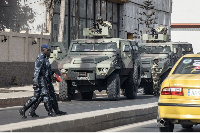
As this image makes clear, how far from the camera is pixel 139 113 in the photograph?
648 inches

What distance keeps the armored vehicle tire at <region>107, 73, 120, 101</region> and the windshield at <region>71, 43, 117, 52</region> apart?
1.44 metres

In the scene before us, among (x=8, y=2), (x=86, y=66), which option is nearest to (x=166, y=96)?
(x=86, y=66)

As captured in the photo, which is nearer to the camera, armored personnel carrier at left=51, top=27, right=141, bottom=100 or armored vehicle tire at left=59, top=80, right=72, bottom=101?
armored personnel carrier at left=51, top=27, right=141, bottom=100

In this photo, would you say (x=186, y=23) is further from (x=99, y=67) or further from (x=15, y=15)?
(x=99, y=67)

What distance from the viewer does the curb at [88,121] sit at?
11423 mm

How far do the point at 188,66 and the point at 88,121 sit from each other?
2161 millimetres

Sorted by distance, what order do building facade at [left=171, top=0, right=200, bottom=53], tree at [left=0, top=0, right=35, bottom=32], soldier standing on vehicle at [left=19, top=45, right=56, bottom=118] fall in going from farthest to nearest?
1. building facade at [left=171, top=0, right=200, bottom=53]
2. tree at [left=0, top=0, right=35, bottom=32]
3. soldier standing on vehicle at [left=19, top=45, right=56, bottom=118]

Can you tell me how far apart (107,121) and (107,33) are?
12.3 meters

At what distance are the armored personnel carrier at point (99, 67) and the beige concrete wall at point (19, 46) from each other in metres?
7.87

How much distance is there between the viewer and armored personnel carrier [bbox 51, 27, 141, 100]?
23.0 metres

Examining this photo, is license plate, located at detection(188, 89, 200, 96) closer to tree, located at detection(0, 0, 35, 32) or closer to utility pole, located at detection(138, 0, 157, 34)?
tree, located at detection(0, 0, 35, 32)

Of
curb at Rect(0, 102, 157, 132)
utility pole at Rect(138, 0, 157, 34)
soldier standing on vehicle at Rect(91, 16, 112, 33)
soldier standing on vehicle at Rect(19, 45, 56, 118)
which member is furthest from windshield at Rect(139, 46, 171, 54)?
utility pole at Rect(138, 0, 157, 34)

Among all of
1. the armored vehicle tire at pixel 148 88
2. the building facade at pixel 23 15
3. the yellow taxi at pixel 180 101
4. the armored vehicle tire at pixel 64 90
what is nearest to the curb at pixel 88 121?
the yellow taxi at pixel 180 101

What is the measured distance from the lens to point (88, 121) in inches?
Answer: 521
